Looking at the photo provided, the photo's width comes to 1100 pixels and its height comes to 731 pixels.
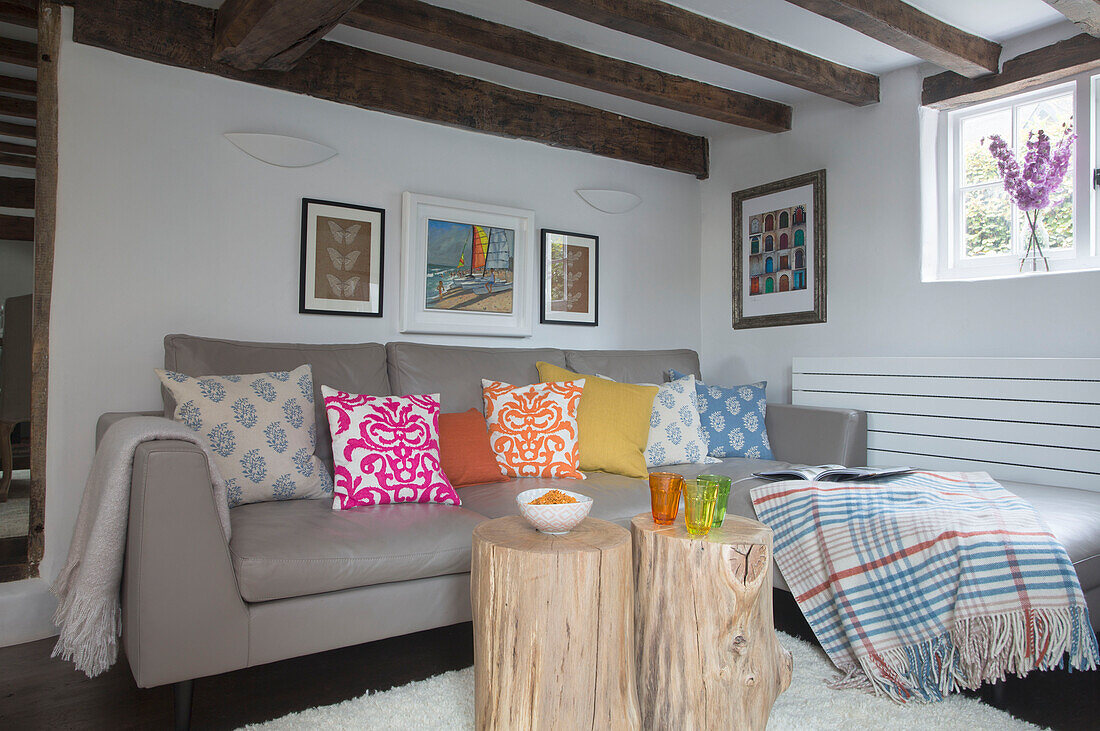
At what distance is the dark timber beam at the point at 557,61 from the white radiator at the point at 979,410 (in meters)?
1.34

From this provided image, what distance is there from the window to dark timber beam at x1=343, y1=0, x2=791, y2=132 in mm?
902

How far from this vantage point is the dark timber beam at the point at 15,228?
365cm

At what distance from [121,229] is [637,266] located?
8.21 ft

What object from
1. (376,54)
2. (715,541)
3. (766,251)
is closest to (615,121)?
(766,251)

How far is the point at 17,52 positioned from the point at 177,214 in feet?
3.41

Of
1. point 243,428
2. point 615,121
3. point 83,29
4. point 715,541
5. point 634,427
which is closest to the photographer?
point 715,541

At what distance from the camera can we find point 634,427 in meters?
2.92

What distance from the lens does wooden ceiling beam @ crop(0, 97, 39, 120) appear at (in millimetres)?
3389

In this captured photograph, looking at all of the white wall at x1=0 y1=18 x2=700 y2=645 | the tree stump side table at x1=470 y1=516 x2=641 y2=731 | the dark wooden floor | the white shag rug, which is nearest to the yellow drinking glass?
the tree stump side table at x1=470 y1=516 x2=641 y2=731

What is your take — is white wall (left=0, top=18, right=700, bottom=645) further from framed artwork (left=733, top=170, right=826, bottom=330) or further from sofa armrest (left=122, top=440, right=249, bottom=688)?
framed artwork (left=733, top=170, right=826, bottom=330)

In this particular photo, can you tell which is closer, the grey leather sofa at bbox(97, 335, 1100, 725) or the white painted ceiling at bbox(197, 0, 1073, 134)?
the grey leather sofa at bbox(97, 335, 1100, 725)

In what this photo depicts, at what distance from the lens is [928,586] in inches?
71.9

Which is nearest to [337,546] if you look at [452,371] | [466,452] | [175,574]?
[175,574]

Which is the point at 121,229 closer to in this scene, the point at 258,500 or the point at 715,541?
the point at 258,500
